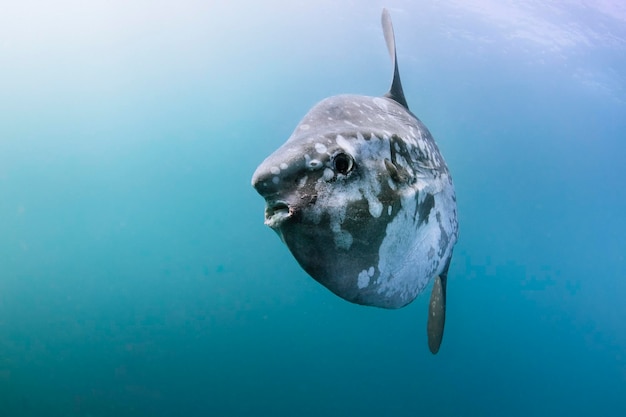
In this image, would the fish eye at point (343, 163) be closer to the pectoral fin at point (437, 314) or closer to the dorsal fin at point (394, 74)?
the dorsal fin at point (394, 74)

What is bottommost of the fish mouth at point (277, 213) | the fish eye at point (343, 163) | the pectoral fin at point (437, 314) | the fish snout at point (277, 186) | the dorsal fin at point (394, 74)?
the pectoral fin at point (437, 314)

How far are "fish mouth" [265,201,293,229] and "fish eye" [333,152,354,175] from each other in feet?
0.87

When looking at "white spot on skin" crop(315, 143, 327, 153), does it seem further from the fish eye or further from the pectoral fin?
the pectoral fin

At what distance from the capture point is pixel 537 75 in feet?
84.7

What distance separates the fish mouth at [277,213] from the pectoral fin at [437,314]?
2.68 m

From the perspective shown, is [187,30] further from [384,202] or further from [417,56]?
[384,202]

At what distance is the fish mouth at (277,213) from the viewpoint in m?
1.44

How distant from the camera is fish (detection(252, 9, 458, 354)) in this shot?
1458 mm

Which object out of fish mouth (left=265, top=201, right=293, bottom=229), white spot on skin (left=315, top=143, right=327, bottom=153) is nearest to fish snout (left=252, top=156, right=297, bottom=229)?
fish mouth (left=265, top=201, right=293, bottom=229)

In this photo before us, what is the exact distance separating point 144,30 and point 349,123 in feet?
126

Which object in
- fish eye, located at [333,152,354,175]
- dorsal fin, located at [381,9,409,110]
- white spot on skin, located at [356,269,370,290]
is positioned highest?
dorsal fin, located at [381,9,409,110]

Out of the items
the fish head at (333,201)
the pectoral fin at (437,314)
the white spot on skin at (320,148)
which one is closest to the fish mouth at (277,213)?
the fish head at (333,201)

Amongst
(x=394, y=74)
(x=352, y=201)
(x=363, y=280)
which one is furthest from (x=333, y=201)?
(x=394, y=74)

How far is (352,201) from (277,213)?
31 centimetres
